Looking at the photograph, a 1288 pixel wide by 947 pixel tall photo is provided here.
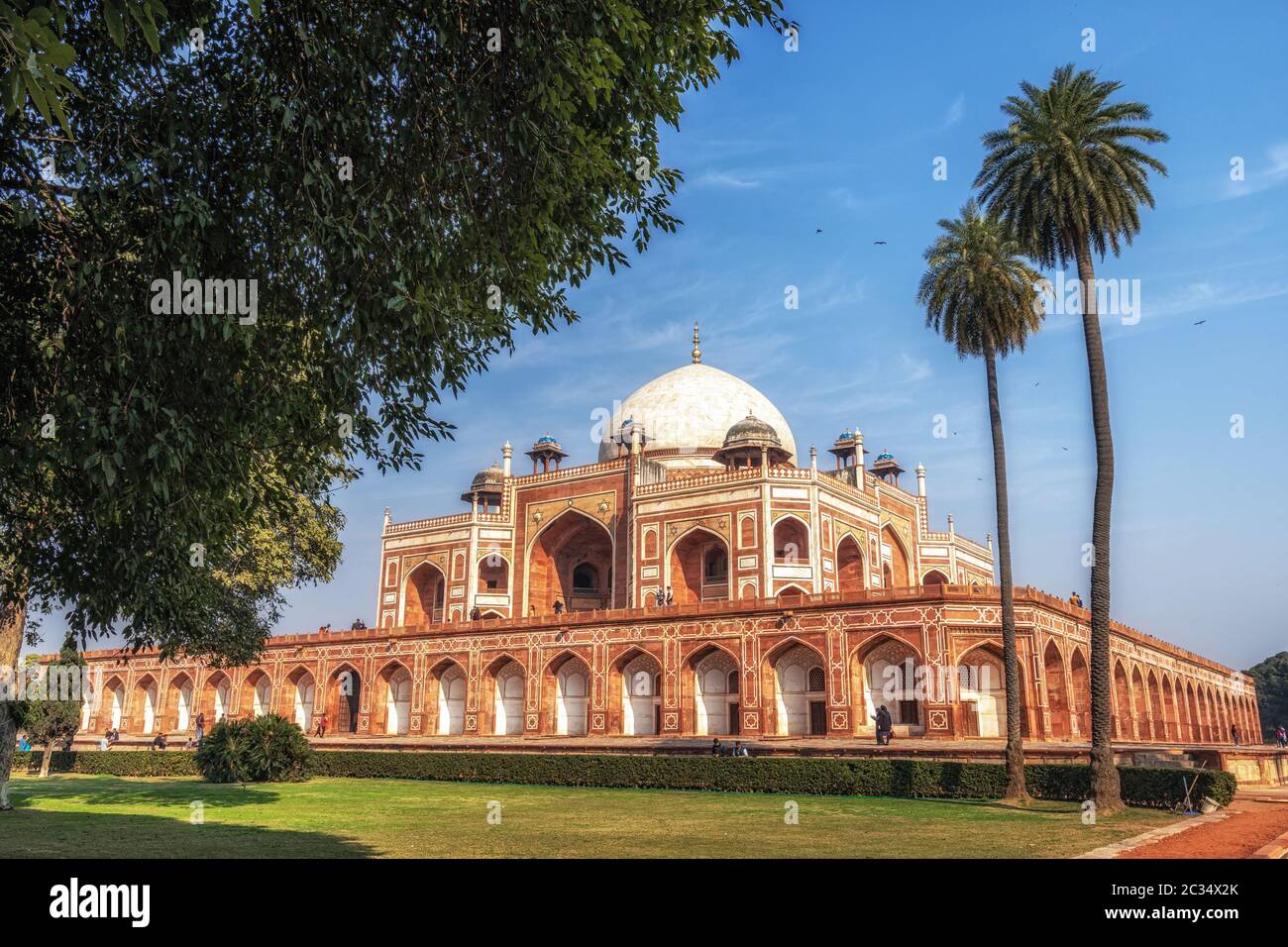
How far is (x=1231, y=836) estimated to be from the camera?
14602 millimetres

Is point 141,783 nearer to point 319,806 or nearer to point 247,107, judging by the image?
point 319,806

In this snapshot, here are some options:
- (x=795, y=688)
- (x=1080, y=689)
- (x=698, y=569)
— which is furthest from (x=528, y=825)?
(x=698, y=569)

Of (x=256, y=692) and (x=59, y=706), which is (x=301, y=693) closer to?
(x=256, y=692)

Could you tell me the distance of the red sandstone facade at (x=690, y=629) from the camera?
Result: 32750 mm

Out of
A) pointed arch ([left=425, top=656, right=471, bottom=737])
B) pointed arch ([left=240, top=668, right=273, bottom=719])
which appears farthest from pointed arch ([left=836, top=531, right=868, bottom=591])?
pointed arch ([left=240, top=668, right=273, bottom=719])

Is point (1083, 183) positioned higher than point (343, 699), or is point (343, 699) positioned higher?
point (1083, 183)

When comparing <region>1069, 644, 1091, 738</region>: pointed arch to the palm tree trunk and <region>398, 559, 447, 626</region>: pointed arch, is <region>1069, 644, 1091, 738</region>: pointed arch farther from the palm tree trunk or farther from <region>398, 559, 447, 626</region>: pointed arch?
<region>398, 559, 447, 626</region>: pointed arch

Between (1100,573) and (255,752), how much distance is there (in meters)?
20.5

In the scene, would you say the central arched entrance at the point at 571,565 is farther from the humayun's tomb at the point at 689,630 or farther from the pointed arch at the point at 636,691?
the pointed arch at the point at 636,691

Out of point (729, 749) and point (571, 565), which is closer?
point (729, 749)

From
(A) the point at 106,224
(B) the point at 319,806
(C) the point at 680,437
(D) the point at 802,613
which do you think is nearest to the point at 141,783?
(B) the point at 319,806

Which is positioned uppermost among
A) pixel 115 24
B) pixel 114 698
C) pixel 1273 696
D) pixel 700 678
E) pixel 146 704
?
pixel 115 24

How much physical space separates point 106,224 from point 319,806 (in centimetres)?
1395

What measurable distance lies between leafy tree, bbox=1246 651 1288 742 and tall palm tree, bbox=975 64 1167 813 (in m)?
64.5
